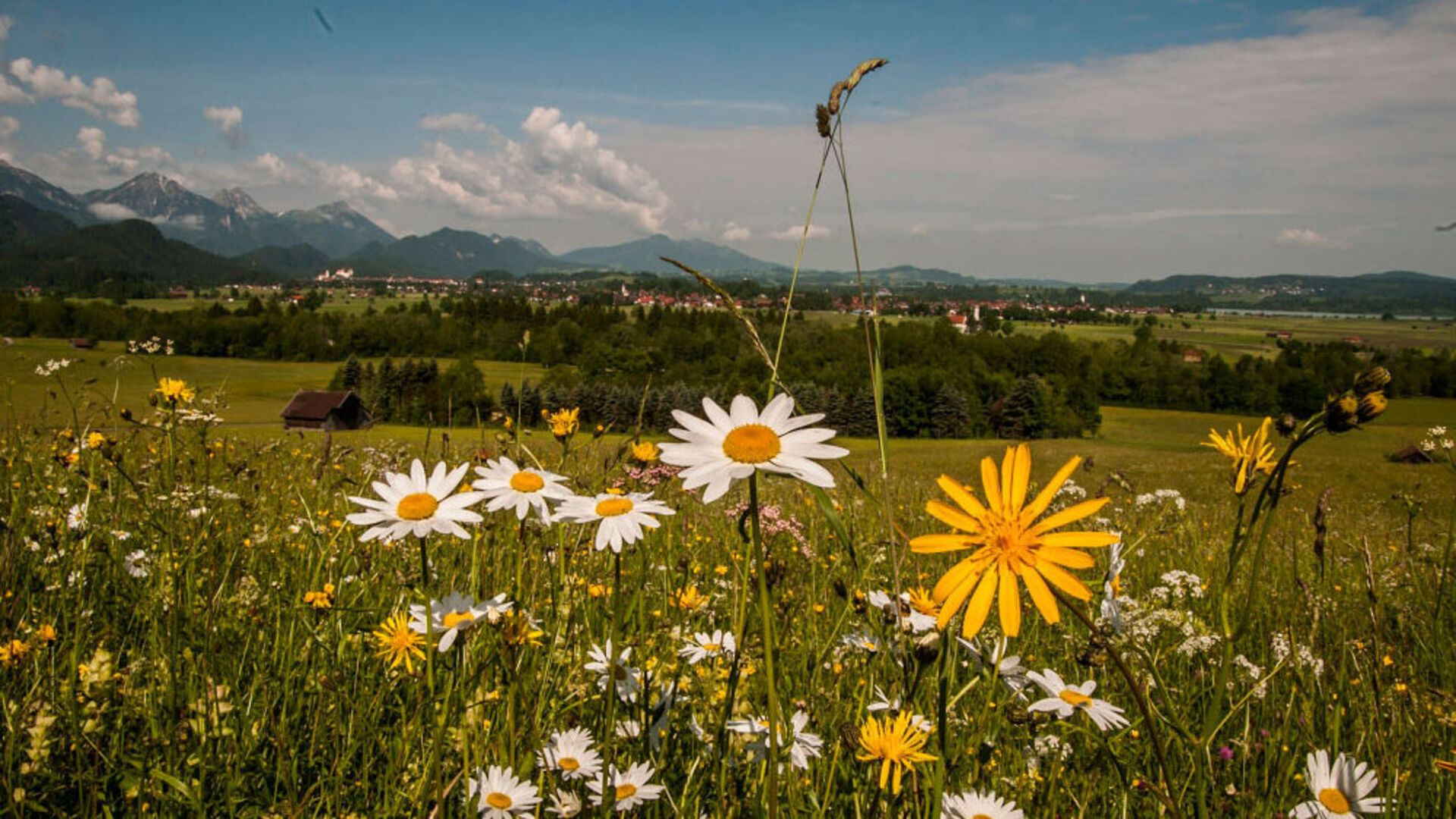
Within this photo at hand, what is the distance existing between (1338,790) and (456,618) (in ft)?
5.40

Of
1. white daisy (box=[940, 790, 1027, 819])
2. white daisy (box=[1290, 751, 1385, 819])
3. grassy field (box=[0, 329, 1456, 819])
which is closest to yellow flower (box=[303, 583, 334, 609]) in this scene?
grassy field (box=[0, 329, 1456, 819])

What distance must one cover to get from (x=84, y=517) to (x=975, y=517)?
102 inches

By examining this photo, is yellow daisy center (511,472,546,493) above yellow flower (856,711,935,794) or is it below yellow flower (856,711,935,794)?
above

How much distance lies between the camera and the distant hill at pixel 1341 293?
14350 cm

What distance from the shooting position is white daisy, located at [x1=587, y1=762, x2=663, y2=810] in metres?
1.22

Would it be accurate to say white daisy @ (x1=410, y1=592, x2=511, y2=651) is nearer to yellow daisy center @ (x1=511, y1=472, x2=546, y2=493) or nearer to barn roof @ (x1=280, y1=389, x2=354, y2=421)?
yellow daisy center @ (x1=511, y1=472, x2=546, y2=493)

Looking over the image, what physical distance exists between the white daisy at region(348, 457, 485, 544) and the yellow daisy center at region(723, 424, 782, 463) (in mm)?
399

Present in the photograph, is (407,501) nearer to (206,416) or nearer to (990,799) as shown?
(990,799)

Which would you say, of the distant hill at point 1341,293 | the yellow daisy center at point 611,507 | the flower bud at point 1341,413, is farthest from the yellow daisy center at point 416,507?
→ the distant hill at point 1341,293

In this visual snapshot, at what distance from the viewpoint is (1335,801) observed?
4.33 ft

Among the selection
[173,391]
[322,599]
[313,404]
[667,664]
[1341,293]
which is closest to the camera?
[322,599]

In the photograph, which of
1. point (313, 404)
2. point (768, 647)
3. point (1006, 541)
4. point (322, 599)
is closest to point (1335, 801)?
point (1006, 541)

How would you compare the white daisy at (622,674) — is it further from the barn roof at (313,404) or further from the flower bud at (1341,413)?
the barn roof at (313,404)

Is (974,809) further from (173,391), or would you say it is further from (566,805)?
(173,391)
